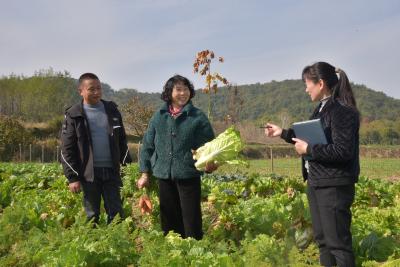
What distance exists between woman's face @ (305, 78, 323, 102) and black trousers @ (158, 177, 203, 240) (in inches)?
53.4

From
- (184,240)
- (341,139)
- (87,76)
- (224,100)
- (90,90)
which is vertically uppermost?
(224,100)

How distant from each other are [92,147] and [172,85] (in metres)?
1.04

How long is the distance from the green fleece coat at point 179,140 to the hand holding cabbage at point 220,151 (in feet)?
0.43

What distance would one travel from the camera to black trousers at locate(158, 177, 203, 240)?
418cm

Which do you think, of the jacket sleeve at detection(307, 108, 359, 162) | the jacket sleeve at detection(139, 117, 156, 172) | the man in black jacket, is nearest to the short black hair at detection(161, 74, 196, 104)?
the jacket sleeve at detection(139, 117, 156, 172)

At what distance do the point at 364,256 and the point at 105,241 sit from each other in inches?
98.7

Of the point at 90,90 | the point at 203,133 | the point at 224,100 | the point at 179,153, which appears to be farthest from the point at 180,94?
the point at 224,100

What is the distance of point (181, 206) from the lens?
→ 424 cm

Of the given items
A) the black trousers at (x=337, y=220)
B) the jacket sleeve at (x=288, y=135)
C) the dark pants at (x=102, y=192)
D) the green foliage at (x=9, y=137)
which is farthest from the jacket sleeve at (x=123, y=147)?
the green foliage at (x=9, y=137)

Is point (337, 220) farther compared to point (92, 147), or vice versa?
point (92, 147)

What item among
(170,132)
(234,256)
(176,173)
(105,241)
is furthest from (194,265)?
(170,132)

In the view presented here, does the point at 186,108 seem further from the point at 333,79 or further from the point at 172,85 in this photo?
the point at 333,79

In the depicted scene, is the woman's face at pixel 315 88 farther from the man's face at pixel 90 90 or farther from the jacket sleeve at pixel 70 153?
the jacket sleeve at pixel 70 153

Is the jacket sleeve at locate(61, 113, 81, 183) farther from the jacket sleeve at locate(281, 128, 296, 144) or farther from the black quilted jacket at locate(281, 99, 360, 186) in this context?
the black quilted jacket at locate(281, 99, 360, 186)
